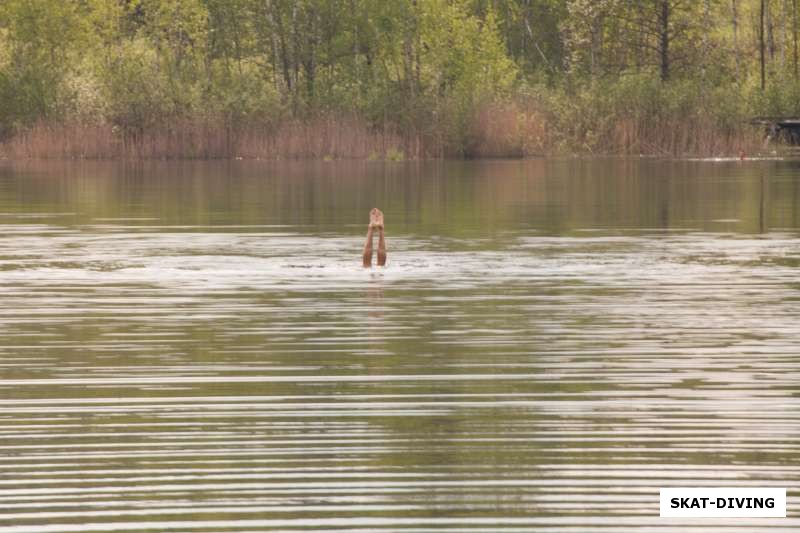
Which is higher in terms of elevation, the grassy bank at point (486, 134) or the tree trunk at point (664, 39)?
the tree trunk at point (664, 39)

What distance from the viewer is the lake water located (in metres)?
9.92

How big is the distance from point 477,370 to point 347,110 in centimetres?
5949

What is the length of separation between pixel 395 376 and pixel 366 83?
65.9 m

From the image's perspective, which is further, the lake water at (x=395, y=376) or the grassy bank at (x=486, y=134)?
the grassy bank at (x=486, y=134)

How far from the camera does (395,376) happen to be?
14461mm

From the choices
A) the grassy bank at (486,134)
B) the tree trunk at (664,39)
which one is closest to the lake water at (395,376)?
the grassy bank at (486,134)

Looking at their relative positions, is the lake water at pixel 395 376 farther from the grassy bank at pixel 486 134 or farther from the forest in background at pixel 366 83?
the forest in background at pixel 366 83

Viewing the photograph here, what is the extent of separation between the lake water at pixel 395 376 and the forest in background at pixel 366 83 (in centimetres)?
3633

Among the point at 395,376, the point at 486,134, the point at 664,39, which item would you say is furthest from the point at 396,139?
the point at 395,376

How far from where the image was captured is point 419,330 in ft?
58.6

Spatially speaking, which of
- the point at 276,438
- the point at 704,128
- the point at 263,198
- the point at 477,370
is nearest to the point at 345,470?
the point at 276,438

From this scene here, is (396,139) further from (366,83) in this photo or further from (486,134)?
(366,83)

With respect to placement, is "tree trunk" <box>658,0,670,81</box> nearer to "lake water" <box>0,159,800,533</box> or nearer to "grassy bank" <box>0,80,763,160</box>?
"grassy bank" <box>0,80,763,160</box>

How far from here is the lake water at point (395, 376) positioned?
992 cm
